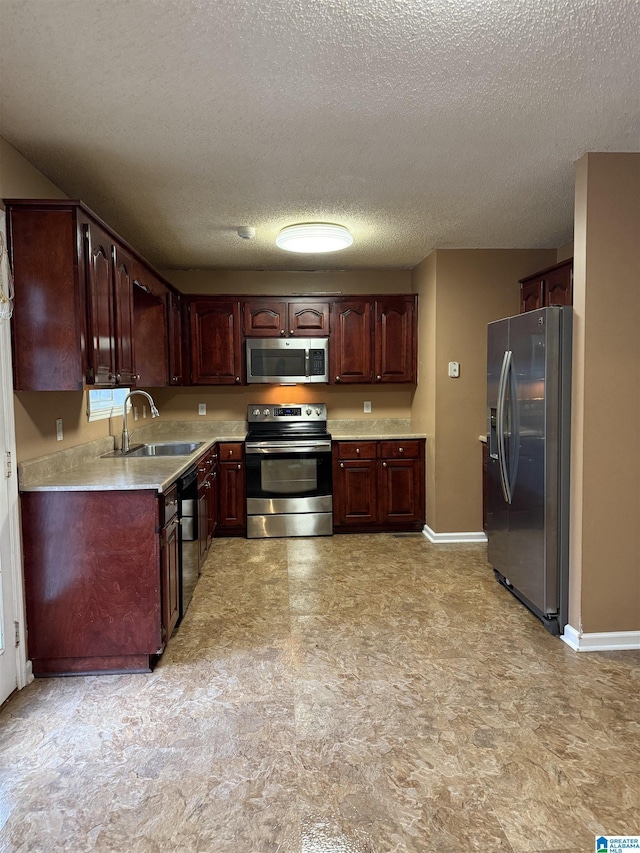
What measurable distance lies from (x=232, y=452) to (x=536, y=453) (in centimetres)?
273

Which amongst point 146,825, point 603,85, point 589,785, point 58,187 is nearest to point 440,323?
point 603,85

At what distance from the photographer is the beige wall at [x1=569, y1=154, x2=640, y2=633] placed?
271 cm

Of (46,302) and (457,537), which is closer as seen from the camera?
(46,302)

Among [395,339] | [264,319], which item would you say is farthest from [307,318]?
[395,339]

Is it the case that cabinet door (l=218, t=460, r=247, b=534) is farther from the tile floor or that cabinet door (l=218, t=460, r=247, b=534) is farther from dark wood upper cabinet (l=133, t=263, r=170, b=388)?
the tile floor

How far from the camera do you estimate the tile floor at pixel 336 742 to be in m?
1.66

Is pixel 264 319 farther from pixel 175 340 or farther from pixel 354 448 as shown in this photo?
pixel 354 448

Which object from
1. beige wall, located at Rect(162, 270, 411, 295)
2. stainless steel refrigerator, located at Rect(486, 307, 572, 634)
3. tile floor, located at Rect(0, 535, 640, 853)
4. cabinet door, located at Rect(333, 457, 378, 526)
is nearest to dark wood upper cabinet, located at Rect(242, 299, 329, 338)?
beige wall, located at Rect(162, 270, 411, 295)

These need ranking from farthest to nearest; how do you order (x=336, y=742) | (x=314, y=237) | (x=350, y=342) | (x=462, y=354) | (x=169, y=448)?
(x=350, y=342)
(x=462, y=354)
(x=169, y=448)
(x=314, y=237)
(x=336, y=742)

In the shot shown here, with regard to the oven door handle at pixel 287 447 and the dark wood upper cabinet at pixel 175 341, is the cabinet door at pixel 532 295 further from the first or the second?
the dark wood upper cabinet at pixel 175 341

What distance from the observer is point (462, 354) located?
4.63 metres

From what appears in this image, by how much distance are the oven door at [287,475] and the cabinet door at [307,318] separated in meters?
1.04

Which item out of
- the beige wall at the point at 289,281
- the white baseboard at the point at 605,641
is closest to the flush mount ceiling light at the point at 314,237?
the beige wall at the point at 289,281

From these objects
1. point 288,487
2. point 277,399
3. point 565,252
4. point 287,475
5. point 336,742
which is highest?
point 565,252
